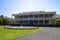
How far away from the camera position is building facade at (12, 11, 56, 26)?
6806 cm

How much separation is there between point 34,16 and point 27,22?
478cm

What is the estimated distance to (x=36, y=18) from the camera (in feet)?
228

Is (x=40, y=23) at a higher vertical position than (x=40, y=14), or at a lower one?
lower

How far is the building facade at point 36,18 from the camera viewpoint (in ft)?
223

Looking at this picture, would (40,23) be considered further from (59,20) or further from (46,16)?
(59,20)

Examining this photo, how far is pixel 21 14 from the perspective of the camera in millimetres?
72500

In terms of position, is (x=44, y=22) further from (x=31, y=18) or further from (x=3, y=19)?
(x=3, y=19)

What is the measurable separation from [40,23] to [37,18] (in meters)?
2.99

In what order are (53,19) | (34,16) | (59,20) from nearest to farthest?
(59,20) → (53,19) → (34,16)

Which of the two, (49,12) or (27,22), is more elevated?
(49,12)

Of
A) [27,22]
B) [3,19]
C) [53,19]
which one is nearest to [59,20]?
[53,19]

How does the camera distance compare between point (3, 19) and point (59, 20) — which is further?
point (3, 19)

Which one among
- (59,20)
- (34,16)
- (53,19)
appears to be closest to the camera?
(59,20)

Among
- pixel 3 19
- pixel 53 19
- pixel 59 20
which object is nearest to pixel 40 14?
pixel 53 19
